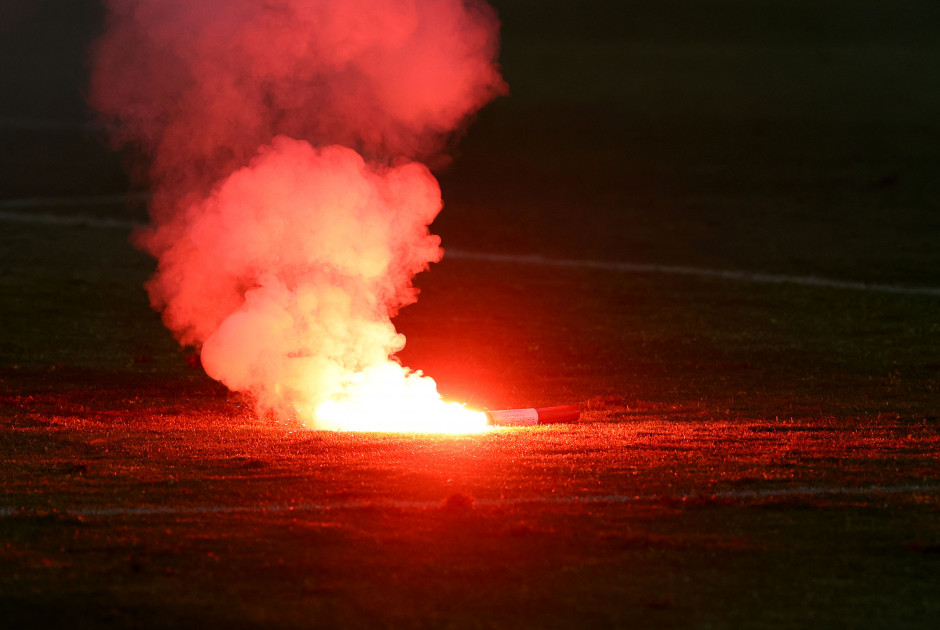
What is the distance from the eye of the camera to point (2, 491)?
31.8 ft

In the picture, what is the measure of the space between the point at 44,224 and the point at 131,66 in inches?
841

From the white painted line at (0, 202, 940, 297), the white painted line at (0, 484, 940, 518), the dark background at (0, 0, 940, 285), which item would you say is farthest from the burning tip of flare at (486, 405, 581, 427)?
the dark background at (0, 0, 940, 285)

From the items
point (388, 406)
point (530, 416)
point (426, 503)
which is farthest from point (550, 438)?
point (426, 503)

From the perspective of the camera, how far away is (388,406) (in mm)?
12953

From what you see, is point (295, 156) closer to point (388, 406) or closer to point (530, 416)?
point (388, 406)

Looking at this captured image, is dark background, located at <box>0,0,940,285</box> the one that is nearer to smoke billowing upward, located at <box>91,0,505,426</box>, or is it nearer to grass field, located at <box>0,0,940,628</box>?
grass field, located at <box>0,0,940,628</box>

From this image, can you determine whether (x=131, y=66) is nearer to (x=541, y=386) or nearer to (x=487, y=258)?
(x=541, y=386)

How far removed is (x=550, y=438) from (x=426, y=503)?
285 cm

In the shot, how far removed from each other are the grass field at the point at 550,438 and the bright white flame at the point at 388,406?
787 millimetres

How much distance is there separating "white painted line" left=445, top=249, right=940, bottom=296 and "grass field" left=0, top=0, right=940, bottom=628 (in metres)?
0.50

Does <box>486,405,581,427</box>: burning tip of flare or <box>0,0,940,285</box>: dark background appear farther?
<box>0,0,940,285</box>: dark background

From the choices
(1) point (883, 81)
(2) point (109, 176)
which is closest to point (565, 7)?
(1) point (883, 81)

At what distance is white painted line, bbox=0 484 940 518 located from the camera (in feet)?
29.8

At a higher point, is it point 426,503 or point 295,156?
point 295,156
